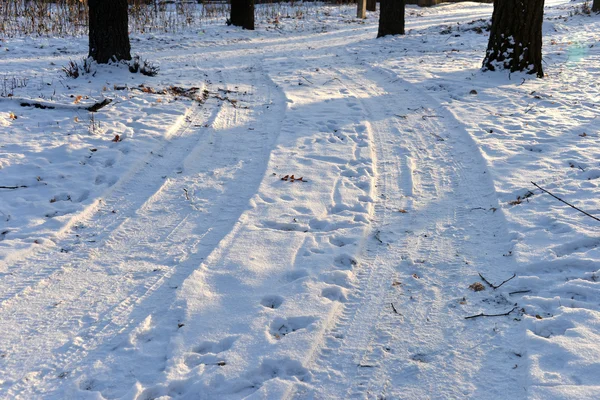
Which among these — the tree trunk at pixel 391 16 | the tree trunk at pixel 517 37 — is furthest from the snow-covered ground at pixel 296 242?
the tree trunk at pixel 391 16

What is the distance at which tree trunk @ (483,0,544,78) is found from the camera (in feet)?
26.4

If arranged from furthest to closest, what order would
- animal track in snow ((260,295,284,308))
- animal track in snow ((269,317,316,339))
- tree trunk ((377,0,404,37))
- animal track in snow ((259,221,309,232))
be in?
tree trunk ((377,0,404,37)), animal track in snow ((259,221,309,232)), animal track in snow ((260,295,284,308)), animal track in snow ((269,317,316,339))

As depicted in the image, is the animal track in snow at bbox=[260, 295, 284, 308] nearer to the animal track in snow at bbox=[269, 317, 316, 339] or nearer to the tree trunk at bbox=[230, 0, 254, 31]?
the animal track in snow at bbox=[269, 317, 316, 339]

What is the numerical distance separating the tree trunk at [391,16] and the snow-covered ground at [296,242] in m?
6.84

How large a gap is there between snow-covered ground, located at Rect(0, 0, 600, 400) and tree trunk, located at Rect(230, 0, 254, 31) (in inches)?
317

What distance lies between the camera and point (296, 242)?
3.81 meters

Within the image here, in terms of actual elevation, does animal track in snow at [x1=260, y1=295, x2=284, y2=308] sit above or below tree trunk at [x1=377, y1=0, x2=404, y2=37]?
below

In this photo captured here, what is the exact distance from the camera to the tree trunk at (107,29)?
7988mm

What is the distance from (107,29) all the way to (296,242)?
6.07 metres

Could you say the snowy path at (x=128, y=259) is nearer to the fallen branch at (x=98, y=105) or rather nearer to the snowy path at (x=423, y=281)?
the snowy path at (x=423, y=281)

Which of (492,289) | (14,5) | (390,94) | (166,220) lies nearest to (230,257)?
(166,220)

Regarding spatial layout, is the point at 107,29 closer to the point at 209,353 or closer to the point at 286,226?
the point at 286,226

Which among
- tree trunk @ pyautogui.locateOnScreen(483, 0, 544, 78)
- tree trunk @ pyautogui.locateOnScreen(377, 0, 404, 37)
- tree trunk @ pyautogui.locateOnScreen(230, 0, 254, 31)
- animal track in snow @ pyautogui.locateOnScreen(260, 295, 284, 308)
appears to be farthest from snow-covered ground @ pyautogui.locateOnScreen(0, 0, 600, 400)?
tree trunk @ pyautogui.locateOnScreen(230, 0, 254, 31)

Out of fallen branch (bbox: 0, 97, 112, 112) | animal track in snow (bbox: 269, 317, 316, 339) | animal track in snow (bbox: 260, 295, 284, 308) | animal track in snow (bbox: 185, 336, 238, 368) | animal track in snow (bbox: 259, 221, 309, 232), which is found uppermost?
fallen branch (bbox: 0, 97, 112, 112)
